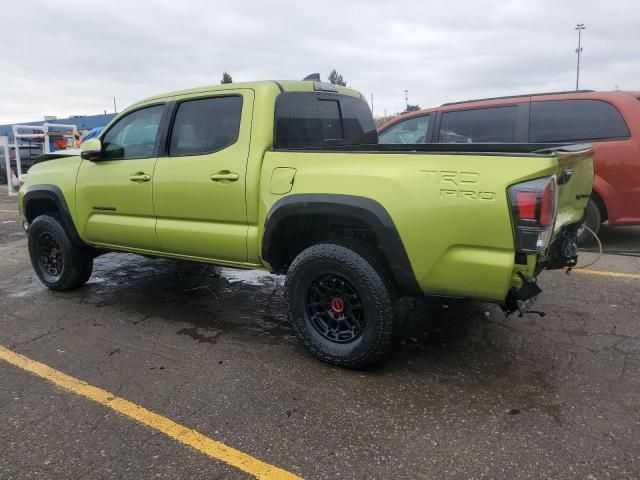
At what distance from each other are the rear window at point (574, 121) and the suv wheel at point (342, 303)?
13.3 feet

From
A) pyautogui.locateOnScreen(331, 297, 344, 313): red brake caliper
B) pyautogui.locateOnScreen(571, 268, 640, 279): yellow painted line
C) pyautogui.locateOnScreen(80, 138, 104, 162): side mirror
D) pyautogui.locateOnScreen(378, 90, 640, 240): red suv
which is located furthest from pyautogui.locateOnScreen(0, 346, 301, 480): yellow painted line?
pyautogui.locateOnScreen(378, 90, 640, 240): red suv

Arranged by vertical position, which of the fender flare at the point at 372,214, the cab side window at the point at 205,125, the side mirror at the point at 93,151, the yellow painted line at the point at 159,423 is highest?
the cab side window at the point at 205,125

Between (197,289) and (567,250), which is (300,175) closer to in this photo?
(567,250)

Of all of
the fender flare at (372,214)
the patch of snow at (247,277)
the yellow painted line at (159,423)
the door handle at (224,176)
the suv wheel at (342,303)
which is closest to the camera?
the yellow painted line at (159,423)

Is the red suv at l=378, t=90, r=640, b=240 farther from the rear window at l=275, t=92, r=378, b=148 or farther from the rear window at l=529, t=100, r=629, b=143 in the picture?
the rear window at l=275, t=92, r=378, b=148

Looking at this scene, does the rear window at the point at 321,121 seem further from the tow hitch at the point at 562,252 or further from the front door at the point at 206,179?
the tow hitch at the point at 562,252

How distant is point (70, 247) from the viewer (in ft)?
16.8

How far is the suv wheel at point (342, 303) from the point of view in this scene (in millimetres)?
3193

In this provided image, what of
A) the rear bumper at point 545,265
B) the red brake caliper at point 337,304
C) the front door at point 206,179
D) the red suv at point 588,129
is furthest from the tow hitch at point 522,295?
the red suv at point 588,129

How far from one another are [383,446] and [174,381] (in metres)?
1.45

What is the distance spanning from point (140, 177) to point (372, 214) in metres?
2.22

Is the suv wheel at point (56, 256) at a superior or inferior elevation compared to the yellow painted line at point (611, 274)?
superior

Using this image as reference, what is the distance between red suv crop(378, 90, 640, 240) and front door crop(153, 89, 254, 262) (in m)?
3.71

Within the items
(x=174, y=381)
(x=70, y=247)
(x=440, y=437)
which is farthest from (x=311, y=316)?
(x=70, y=247)
